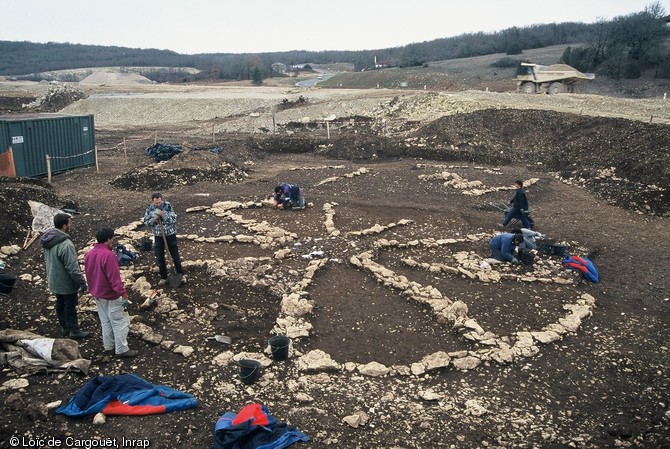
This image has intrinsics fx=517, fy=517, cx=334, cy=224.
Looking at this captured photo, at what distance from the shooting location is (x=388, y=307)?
30.9ft

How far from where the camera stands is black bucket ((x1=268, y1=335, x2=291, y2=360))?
744 cm

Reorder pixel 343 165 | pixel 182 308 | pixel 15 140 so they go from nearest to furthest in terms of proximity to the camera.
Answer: pixel 182 308, pixel 15 140, pixel 343 165

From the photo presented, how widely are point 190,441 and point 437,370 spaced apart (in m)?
3.54

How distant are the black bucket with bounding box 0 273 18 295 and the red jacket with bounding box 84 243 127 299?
329 centimetres

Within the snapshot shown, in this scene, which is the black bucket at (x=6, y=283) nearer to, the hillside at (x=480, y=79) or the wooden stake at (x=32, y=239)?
the wooden stake at (x=32, y=239)

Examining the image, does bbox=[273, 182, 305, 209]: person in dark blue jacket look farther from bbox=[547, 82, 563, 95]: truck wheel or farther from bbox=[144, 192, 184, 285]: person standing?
bbox=[547, 82, 563, 95]: truck wheel

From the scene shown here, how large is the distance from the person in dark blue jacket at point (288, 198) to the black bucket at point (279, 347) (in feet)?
26.6

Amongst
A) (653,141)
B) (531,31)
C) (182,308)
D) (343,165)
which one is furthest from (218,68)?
(182,308)

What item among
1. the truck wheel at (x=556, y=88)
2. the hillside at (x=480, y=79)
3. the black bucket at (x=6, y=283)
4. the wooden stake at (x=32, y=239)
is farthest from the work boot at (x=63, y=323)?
the hillside at (x=480, y=79)

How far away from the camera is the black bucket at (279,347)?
7.44m

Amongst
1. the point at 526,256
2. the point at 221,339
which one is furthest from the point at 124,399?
the point at 526,256

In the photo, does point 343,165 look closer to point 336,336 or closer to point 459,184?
point 459,184

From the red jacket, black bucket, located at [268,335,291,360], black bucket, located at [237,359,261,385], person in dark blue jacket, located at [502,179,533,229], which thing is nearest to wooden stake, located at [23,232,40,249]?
the red jacket

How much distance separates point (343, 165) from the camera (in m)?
22.7
